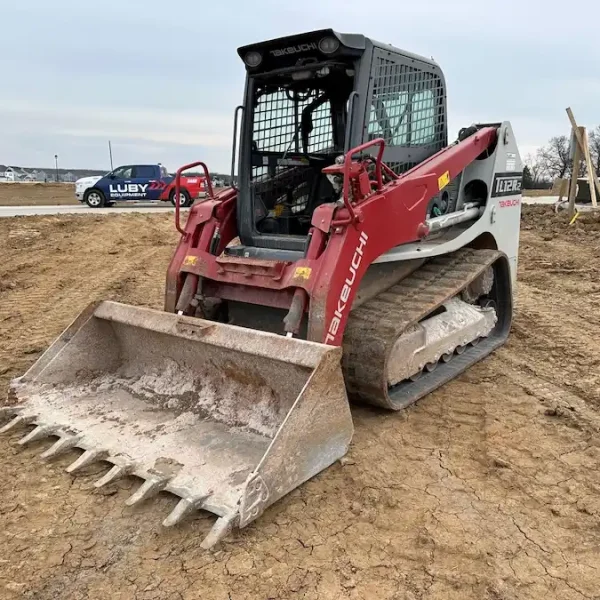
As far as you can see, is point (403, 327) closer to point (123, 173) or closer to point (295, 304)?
point (295, 304)

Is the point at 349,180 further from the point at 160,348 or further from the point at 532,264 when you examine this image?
the point at 532,264

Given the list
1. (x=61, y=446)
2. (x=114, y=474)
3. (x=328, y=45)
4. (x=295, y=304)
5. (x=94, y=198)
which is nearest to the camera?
(x=114, y=474)

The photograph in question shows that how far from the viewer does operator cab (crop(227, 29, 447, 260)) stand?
4.32 m

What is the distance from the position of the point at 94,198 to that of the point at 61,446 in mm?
18229

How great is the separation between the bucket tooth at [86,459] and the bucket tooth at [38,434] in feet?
1.07

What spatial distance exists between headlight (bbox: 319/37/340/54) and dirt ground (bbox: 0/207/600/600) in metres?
2.26

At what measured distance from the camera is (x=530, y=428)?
12.6ft

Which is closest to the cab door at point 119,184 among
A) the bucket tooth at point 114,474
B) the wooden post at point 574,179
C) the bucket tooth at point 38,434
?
the wooden post at point 574,179

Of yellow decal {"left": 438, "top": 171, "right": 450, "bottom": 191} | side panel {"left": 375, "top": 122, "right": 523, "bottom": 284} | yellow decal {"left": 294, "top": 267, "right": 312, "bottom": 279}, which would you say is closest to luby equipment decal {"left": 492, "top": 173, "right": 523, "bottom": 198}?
side panel {"left": 375, "top": 122, "right": 523, "bottom": 284}

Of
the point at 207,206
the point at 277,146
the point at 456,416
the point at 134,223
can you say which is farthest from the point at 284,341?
the point at 134,223

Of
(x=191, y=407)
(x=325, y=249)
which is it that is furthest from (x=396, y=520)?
(x=325, y=249)

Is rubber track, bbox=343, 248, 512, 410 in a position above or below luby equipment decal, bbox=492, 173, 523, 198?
below

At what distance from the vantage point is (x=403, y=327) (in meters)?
3.81

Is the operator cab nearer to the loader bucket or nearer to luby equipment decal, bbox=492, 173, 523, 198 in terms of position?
luby equipment decal, bbox=492, 173, 523, 198
